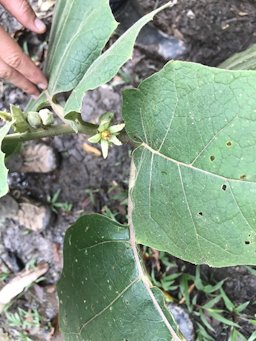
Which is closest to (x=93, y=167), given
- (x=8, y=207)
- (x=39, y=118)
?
(x=8, y=207)

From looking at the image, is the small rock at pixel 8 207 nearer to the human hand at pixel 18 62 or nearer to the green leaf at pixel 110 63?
the human hand at pixel 18 62

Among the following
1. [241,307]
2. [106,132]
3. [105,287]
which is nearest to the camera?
[106,132]

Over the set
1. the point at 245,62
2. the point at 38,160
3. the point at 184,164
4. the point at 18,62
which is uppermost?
the point at 18,62

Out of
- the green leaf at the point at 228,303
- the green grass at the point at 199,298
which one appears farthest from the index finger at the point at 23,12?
the green leaf at the point at 228,303

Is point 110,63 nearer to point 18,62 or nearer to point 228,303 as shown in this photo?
point 18,62

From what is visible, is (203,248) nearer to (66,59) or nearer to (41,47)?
(66,59)

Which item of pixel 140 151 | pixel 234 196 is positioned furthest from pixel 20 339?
pixel 234 196

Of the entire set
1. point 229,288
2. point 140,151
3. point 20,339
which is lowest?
point 229,288
